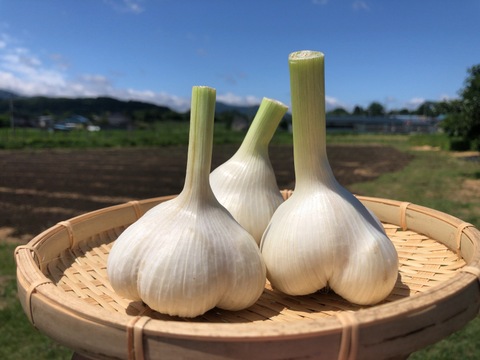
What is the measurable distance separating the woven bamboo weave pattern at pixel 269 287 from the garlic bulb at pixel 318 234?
0.03 meters

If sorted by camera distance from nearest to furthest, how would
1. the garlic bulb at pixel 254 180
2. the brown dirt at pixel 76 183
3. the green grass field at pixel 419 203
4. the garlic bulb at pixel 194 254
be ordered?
1. the garlic bulb at pixel 194 254
2. the garlic bulb at pixel 254 180
3. the green grass field at pixel 419 203
4. the brown dirt at pixel 76 183

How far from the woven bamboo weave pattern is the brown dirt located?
8.95 ft

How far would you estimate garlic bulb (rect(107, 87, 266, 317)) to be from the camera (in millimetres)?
572

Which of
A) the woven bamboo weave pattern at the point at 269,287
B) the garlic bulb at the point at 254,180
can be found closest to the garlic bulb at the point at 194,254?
the woven bamboo weave pattern at the point at 269,287

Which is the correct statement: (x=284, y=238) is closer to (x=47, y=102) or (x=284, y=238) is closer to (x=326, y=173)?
(x=326, y=173)

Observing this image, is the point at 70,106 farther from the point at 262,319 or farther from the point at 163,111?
the point at 262,319

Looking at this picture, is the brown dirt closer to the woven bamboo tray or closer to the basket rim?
the woven bamboo tray

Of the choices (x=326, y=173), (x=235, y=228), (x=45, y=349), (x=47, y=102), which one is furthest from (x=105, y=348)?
(x=47, y=102)

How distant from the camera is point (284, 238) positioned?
658 millimetres

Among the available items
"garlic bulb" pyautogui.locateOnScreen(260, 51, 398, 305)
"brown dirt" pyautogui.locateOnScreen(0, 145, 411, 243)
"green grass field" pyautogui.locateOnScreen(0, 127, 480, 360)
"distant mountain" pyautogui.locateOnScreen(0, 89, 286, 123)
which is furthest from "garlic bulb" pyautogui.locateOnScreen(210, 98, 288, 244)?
"distant mountain" pyautogui.locateOnScreen(0, 89, 286, 123)

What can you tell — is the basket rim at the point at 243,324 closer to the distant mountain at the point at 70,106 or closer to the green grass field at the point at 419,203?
the green grass field at the point at 419,203

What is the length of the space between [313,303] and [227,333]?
0.99 feet

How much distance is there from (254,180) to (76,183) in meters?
6.35

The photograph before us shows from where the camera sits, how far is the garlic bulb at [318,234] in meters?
0.63
